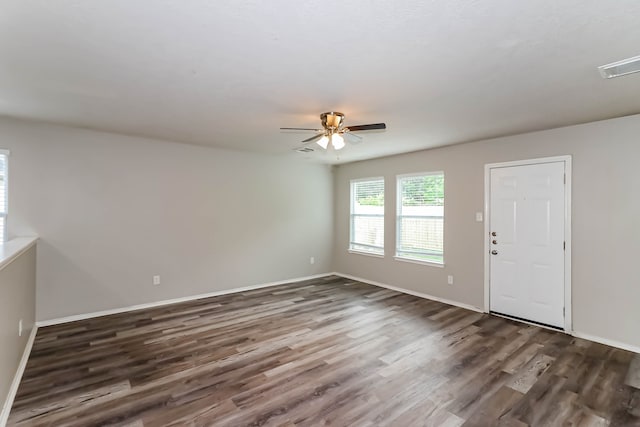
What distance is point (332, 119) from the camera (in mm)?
3213

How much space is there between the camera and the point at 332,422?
2125 millimetres

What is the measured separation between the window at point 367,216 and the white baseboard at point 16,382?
505 centimetres

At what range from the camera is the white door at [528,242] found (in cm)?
381

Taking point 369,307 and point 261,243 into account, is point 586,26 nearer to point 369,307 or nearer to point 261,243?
point 369,307

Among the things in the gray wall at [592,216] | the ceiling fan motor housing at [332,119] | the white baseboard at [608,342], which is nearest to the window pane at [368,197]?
the gray wall at [592,216]

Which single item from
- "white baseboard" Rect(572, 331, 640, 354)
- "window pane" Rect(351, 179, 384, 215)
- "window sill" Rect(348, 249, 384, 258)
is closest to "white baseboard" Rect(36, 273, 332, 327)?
"window sill" Rect(348, 249, 384, 258)

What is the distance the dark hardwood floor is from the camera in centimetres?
220

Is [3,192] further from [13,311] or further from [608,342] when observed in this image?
[608,342]

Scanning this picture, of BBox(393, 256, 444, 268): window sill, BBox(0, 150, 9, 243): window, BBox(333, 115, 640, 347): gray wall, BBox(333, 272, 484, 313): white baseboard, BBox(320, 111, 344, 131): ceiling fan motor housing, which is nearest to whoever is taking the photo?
BBox(320, 111, 344, 131): ceiling fan motor housing

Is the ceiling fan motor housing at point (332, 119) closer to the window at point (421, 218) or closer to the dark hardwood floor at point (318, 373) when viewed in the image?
the dark hardwood floor at point (318, 373)

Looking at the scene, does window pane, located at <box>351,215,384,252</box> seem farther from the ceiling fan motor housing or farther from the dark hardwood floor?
the ceiling fan motor housing

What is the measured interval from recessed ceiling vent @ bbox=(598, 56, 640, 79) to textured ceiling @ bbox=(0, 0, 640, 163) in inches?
3.4

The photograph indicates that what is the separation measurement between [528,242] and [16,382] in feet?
18.1

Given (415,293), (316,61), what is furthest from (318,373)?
(415,293)
